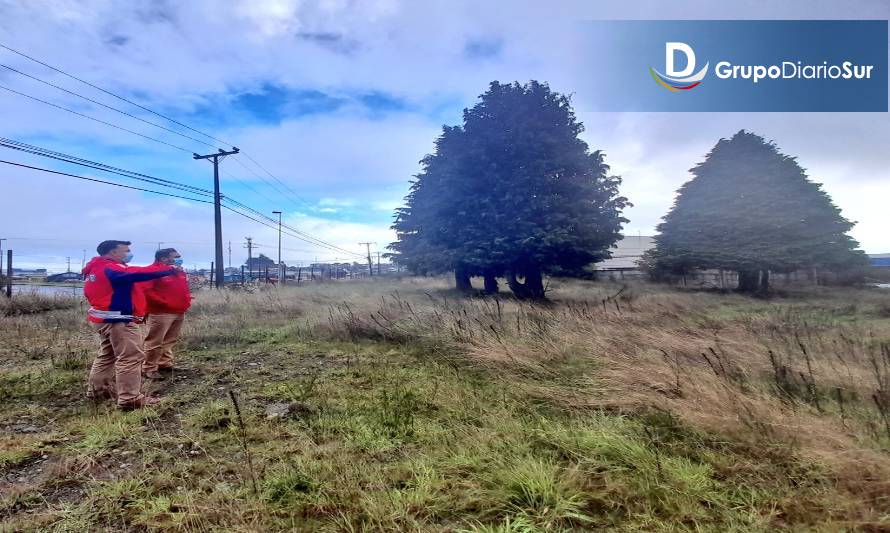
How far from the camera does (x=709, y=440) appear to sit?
2.76 m

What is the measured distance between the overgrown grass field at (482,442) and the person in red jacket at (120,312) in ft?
1.03

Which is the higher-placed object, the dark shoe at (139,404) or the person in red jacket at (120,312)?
the person in red jacket at (120,312)

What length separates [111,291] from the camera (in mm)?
4051

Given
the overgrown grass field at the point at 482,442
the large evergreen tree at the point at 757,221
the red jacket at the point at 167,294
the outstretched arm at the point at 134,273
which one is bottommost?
the overgrown grass field at the point at 482,442

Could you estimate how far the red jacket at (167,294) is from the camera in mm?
5070

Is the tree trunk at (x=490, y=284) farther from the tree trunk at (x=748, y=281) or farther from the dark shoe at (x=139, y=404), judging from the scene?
the dark shoe at (x=139, y=404)

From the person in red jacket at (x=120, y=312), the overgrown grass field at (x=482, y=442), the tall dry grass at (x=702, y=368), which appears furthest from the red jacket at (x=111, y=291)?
the tall dry grass at (x=702, y=368)

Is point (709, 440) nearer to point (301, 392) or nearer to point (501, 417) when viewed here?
point (501, 417)

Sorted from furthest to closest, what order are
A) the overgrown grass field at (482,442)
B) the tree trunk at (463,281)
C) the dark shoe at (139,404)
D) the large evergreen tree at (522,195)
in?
1. the tree trunk at (463,281)
2. the large evergreen tree at (522,195)
3. the dark shoe at (139,404)
4. the overgrown grass field at (482,442)

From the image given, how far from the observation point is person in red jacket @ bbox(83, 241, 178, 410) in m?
4.02

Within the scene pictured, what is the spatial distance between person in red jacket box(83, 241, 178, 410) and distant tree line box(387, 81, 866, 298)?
37.8 ft

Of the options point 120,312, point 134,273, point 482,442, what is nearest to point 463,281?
point 134,273

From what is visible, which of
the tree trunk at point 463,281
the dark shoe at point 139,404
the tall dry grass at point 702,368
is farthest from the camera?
the tree trunk at point 463,281

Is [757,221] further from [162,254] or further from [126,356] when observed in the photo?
[126,356]
